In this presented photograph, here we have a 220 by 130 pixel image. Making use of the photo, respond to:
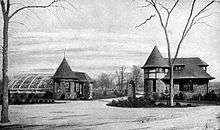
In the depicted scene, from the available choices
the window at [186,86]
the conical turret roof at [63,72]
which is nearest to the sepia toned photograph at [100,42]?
the window at [186,86]

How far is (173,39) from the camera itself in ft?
93.2

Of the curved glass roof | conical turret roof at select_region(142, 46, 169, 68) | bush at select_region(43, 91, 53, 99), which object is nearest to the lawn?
bush at select_region(43, 91, 53, 99)

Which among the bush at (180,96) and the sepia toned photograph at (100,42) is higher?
the sepia toned photograph at (100,42)

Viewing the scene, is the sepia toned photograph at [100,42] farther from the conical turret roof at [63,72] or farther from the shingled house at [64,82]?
the conical turret roof at [63,72]

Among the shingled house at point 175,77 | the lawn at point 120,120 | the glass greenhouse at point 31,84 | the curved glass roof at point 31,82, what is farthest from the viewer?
the curved glass roof at point 31,82

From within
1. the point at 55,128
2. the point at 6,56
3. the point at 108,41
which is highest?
the point at 108,41

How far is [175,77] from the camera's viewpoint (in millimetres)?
43625

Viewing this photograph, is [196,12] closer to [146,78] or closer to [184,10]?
[184,10]

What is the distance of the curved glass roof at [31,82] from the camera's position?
1892 inches

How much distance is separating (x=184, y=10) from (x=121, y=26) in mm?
6235

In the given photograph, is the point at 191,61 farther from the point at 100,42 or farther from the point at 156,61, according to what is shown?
the point at 100,42

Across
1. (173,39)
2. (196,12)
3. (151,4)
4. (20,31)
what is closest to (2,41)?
(20,31)

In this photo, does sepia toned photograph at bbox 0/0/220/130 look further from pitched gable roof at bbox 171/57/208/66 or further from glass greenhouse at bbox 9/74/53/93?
glass greenhouse at bbox 9/74/53/93

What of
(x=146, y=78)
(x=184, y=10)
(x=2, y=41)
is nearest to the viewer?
(x=2, y=41)
